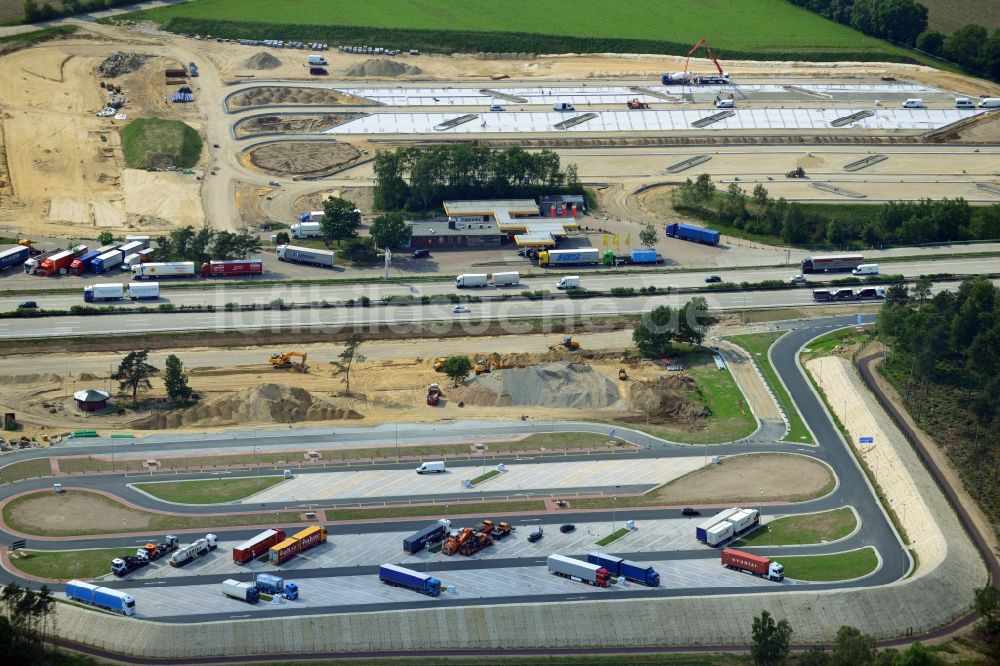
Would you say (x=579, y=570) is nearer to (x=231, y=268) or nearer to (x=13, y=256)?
(x=231, y=268)

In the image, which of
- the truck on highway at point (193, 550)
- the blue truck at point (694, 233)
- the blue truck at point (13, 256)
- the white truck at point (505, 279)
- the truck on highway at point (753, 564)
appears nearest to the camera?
the truck on highway at point (193, 550)

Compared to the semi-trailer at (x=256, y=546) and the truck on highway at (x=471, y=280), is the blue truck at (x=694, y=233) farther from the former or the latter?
the semi-trailer at (x=256, y=546)

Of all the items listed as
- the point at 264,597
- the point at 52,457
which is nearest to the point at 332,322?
the point at 52,457

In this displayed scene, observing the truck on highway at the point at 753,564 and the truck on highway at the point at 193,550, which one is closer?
the truck on highway at the point at 193,550

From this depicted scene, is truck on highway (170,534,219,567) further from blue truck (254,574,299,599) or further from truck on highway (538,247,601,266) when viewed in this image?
truck on highway (538,247,601,266)

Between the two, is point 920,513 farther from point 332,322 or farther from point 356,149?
point 356,149

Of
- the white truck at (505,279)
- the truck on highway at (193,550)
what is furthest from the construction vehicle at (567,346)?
the truck on highway at (193,550)

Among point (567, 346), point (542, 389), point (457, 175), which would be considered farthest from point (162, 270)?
point (542, 389)

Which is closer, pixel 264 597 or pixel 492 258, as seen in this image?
pixel 264 597
